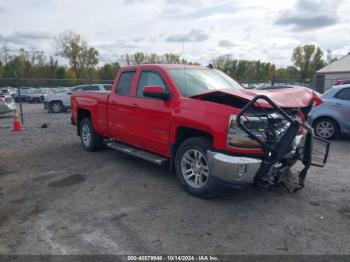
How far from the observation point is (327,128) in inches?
374

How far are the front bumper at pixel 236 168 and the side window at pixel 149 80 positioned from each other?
1660mm

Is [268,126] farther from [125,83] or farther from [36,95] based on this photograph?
[36,95]

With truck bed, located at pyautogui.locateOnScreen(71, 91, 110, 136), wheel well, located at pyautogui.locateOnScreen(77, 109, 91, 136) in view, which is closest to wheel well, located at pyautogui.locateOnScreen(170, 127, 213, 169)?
truck bed, located at pyautogui.locateOnScreen(71, 91, 110, 136)

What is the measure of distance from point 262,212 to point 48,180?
369 centimetres

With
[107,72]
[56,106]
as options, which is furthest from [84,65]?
[56,106]

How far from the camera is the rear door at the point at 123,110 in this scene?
6.18 meters

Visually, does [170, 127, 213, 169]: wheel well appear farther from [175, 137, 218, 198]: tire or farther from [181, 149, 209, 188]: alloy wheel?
[181, 149, 209, 188]: alloy wheel

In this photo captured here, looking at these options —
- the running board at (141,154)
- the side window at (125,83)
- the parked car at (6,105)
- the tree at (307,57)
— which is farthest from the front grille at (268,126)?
the tree at (307,57)

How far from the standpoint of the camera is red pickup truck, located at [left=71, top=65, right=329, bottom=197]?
13.8 ft

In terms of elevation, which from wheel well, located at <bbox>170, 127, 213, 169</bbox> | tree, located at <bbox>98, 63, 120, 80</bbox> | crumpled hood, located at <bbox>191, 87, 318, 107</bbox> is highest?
tree, located at <bbox>98, 63, 120, 80</bbox>

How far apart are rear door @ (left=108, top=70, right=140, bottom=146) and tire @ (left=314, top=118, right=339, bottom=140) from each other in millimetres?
5965

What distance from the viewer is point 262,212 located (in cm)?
440

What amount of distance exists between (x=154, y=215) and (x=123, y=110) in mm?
2570

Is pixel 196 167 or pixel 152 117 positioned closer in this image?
pixel 196 167
